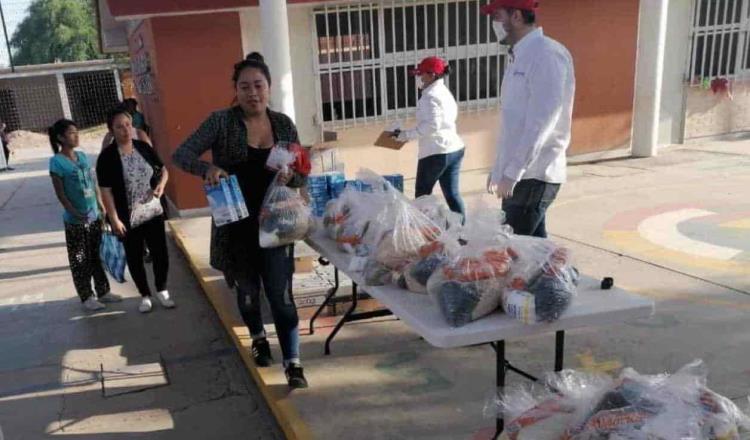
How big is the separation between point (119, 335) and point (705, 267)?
463 centimetres

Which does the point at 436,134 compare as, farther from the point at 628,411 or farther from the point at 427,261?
the point at 628,411

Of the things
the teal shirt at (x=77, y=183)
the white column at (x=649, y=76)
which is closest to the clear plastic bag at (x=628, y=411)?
the teal shirt at (x=77, y=183)

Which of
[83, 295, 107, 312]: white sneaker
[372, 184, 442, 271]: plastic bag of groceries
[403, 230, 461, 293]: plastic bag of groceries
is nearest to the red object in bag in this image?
[372, 184, 442, 271]: plastic bag of groceries

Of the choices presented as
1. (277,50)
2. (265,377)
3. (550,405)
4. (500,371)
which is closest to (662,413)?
(550,405)

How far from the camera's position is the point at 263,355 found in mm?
3846

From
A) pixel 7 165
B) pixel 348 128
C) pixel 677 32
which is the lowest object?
pixel 7 165

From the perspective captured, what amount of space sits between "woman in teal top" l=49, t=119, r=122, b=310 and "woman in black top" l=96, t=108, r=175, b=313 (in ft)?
1.24

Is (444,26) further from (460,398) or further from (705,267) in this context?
(460,398)

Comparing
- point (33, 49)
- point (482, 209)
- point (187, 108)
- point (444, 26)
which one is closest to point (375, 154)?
point (444, 26)

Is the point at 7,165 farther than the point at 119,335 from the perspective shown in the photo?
Yes

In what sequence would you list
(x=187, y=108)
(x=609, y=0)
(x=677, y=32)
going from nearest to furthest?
(x=187, y=108), (x=609, y=0), (x=677, y=32)

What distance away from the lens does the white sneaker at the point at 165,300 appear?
515cm

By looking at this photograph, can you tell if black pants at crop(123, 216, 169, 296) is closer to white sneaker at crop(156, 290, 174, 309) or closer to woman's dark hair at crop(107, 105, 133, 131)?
white sneaker at crop(156, 290, 174, 309)

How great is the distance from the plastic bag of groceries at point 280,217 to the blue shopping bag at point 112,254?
2.15m
